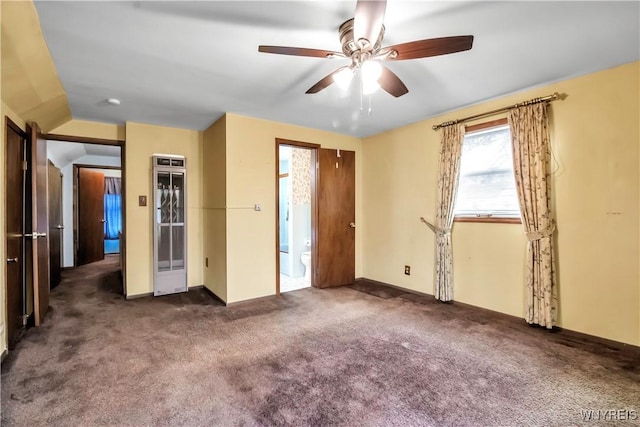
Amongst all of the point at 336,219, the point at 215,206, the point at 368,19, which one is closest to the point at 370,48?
the point at 368,19

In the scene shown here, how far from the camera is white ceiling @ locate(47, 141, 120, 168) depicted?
5043mm

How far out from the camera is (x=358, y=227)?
501 cm

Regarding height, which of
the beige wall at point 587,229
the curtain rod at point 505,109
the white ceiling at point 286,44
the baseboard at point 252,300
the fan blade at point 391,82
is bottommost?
the baseboard at point 252,300

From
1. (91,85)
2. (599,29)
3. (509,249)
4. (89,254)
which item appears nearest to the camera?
(599,29)

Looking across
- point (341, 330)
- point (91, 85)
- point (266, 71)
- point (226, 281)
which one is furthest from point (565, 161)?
point (91, 85)

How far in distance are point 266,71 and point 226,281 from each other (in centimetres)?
248

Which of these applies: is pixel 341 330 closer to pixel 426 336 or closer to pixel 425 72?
pixel 426 336

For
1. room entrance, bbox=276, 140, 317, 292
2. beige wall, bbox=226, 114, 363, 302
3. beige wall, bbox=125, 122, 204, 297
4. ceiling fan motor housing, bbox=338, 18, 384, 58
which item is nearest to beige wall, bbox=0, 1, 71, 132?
beige wall, bbox=125, 122, 204, 297

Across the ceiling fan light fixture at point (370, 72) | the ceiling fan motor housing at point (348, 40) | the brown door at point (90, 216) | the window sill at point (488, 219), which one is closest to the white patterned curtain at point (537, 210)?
the window sill at point (488, 219)

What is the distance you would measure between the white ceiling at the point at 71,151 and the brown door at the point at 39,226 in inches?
72.7

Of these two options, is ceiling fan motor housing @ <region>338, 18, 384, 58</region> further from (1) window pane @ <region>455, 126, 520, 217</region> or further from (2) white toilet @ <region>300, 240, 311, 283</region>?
(2) white toilet @ <region>300, 240, 311, 283</region>

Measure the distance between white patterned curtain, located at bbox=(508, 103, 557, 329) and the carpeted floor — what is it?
0.90ft

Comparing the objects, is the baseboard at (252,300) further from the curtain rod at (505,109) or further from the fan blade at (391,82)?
the curtain rod at (505,109)

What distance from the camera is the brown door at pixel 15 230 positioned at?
8.19 ft
